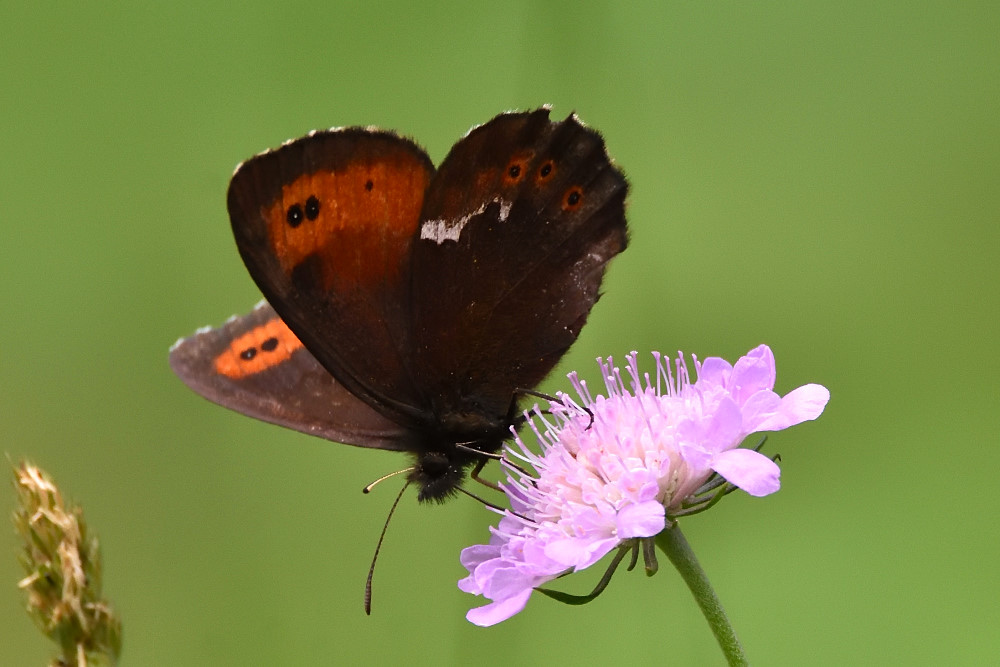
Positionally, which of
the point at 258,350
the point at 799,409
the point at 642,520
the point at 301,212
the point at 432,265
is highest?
the point at 301,212

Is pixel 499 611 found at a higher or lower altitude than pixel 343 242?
lower

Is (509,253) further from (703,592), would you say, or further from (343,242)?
(703,592)

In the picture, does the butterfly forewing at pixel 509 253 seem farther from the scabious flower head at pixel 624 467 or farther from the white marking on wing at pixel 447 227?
the scabious flower head at pixel 624 467

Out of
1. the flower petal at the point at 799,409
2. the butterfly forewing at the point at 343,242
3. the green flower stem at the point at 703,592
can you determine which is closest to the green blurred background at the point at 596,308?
the butterfly forewing at the point at 343,242

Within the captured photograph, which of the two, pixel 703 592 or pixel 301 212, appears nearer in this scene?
pixel 703 592

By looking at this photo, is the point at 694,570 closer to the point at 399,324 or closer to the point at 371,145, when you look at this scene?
the point at 399,324

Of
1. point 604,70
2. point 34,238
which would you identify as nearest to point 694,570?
point 604,70

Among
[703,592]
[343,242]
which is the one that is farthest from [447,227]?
[703,592]
